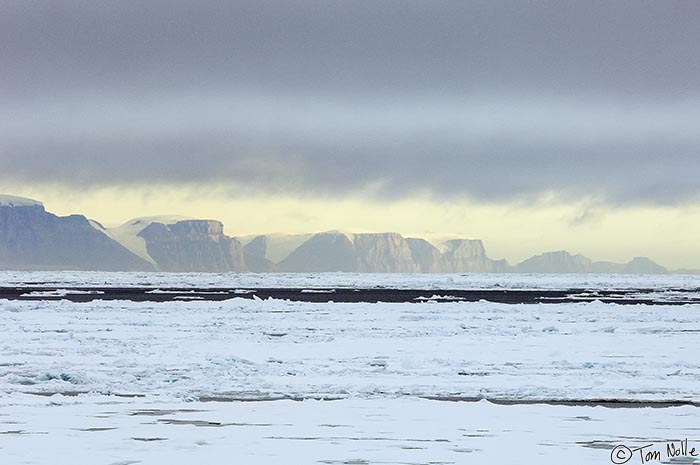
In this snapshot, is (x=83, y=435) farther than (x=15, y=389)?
No

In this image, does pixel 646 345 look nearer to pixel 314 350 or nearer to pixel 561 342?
pixel 561 342

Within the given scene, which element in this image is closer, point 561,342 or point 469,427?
point 469,427

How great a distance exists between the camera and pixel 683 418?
10984 mm

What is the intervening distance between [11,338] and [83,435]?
12.9m

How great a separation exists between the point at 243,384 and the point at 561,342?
9.87m

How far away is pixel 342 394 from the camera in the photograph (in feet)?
42.8

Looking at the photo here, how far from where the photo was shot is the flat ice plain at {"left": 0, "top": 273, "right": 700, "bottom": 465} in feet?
29.9

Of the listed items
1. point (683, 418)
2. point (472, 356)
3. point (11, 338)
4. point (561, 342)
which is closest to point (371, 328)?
point (561, 342)

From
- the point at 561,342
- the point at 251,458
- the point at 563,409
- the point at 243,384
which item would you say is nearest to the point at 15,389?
the point at 243,384

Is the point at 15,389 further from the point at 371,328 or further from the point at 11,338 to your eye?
the point at 371,328

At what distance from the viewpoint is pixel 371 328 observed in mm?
25609

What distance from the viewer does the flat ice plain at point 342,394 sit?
912 cm

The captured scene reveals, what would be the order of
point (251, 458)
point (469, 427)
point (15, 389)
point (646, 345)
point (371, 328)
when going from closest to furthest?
point (251, 458) → point (469, 427) → point (15, 389) → point (646, 345) → point (371, 328)

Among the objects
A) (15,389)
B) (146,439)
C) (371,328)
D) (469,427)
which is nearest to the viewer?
(146,439)
